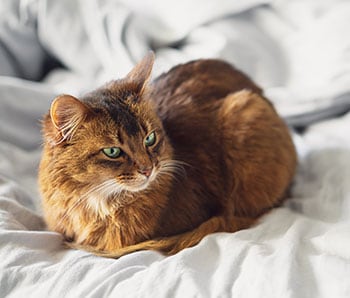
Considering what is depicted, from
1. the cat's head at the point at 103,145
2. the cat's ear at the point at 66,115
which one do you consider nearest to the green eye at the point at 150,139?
the cat's head at the point at 103,145

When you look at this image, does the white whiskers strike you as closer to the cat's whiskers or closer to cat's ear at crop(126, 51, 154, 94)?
the cat's whiskers

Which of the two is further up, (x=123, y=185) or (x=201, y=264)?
(x=123, y=185)

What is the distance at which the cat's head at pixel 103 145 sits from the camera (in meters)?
1.07

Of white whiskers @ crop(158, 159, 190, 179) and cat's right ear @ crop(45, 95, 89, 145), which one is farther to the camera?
white whiskers @ crop(158, 159, 190, 179)

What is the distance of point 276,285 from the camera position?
944mm

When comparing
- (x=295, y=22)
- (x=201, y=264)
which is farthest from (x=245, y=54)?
(x=201, y=264)

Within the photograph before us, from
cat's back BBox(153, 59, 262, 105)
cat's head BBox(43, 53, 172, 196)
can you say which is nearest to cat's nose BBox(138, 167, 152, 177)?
cat's head BBox(43, 53, 172, 196)

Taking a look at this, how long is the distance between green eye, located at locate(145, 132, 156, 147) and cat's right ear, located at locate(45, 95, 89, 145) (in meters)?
0.14

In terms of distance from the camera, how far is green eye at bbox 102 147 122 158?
108cm

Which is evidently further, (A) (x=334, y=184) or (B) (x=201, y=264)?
(A) (x=334, y=184)

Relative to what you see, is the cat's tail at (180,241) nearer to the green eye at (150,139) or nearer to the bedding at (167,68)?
the bedding at (167,68)

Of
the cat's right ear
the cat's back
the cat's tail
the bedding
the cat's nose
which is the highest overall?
the cat's right ear

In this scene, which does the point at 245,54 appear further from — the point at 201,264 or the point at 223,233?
the point at 201,264

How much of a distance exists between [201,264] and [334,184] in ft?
1.51
